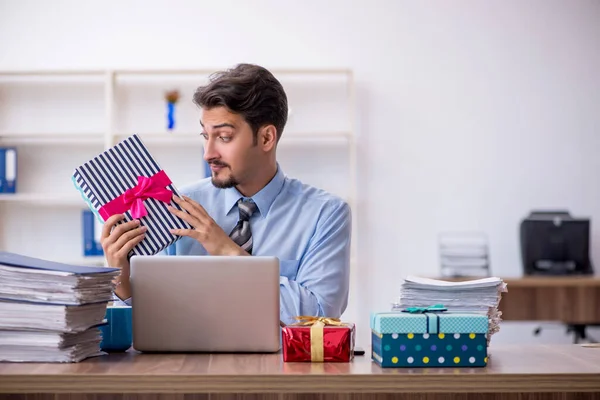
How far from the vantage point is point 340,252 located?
7.88ft

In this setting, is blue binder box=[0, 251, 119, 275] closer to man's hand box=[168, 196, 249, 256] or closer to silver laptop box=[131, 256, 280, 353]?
silver laptop box=[131, 256, 280, 353]

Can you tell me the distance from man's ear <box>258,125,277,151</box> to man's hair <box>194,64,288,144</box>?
16 mm

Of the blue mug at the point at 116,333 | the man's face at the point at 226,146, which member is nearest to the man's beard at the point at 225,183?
the man's face at the point at 226,146

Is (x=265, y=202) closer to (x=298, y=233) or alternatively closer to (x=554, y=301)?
(x=298, y=233)

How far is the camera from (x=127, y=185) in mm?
2053

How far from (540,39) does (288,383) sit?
4.43m

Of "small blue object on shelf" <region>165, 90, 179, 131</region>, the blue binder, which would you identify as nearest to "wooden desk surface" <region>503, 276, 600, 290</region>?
"small blue object on shelf" <region>165, 90, 179, 131</region>

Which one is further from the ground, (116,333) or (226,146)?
(226,146)

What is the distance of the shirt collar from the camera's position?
2471 millimetres

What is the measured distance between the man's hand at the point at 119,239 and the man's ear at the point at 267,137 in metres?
0.56

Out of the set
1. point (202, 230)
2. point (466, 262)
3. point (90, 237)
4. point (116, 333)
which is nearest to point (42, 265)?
point (116, 333)

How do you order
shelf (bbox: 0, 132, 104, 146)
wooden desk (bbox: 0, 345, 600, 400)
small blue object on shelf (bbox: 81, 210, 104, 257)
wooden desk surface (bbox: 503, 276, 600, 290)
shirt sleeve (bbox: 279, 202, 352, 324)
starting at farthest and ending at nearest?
shelf (bbox: 0, 132, 104, 146) < small blue object on shelf (bbox: 81, 210, 104, 257) < wooden desk surface (bbox: 503, 276, 600, 290) < shirt sleeve (bbox: 279, 202, 352, 324) < wooden desk (bbox: 0, 345, 600, 400)

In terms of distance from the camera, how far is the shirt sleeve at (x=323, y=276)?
225 centimetres

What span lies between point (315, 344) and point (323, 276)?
2.30 feet
